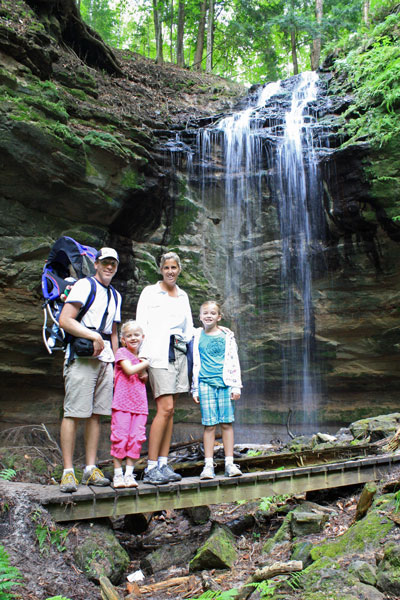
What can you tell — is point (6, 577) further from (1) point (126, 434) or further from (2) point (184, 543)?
(2) point (184, 543)

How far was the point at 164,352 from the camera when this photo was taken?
4.21 meters

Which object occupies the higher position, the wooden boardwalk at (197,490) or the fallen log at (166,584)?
the wooden boardwalk at (197,490)

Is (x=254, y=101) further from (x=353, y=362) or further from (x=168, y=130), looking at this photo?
(x=353, y=362)

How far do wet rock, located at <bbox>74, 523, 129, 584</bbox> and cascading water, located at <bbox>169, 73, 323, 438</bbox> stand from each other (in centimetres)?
683

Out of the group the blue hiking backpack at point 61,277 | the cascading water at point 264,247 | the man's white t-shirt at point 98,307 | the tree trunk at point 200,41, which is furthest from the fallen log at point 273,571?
the tree trunk at point 200,41

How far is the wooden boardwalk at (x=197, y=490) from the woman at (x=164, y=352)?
0.18 metres

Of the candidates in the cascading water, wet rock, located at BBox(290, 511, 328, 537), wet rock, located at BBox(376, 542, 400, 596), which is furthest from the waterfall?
wet rock, located at BBox(376, 542, 400, 596)

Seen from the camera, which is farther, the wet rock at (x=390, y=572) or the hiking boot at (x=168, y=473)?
the hiking boot at (x=168, y=473)

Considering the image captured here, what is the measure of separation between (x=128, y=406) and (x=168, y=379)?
1.52 feet

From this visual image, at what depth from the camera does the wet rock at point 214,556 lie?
3840 mm

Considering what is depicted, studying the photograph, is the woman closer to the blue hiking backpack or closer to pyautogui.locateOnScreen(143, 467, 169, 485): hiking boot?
pyautogui.locateOnScreen(143, 467, 169, 485): hiking boot

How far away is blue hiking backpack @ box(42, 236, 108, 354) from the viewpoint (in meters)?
4.16

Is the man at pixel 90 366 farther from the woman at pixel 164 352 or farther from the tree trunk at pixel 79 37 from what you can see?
the tree trunk at pixel 79 37

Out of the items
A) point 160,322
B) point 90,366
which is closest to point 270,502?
point 160,322
